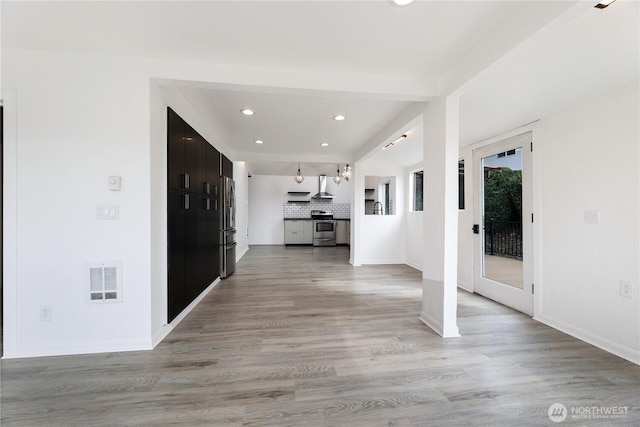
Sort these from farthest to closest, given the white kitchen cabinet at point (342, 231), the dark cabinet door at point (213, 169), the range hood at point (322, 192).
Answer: the range hood at point (322, 192) < the white kitchen cabinet at point (342, 231) < the dark cabinet door at point (213, 169)

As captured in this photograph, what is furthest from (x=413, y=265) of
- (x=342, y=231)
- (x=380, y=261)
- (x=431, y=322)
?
(x=342, y=231)

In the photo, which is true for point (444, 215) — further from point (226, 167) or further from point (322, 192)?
point (322, 192)

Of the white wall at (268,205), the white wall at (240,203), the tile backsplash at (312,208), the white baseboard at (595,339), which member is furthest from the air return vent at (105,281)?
the tile backsplash at (312,208)

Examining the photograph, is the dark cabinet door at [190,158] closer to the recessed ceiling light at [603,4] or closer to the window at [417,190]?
the recessed ceiling light at [603,4]

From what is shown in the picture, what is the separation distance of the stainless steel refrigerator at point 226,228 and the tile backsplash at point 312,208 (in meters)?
4.35

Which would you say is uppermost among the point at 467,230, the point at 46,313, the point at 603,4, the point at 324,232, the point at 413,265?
the point at 603,4

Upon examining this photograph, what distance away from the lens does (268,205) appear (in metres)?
8.90

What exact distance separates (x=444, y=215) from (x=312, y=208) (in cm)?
709

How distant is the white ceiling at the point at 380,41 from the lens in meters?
1.48

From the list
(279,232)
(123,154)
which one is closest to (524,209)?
(123,154)

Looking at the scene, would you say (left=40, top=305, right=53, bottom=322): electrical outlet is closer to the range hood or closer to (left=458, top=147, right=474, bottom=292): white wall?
(left=458, top=147, right=474, bottom=292): white wall

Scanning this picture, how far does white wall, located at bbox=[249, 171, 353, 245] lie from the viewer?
8805 millimetres

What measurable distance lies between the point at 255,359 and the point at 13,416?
1.29 metres

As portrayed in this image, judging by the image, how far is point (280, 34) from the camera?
5.64 ft
